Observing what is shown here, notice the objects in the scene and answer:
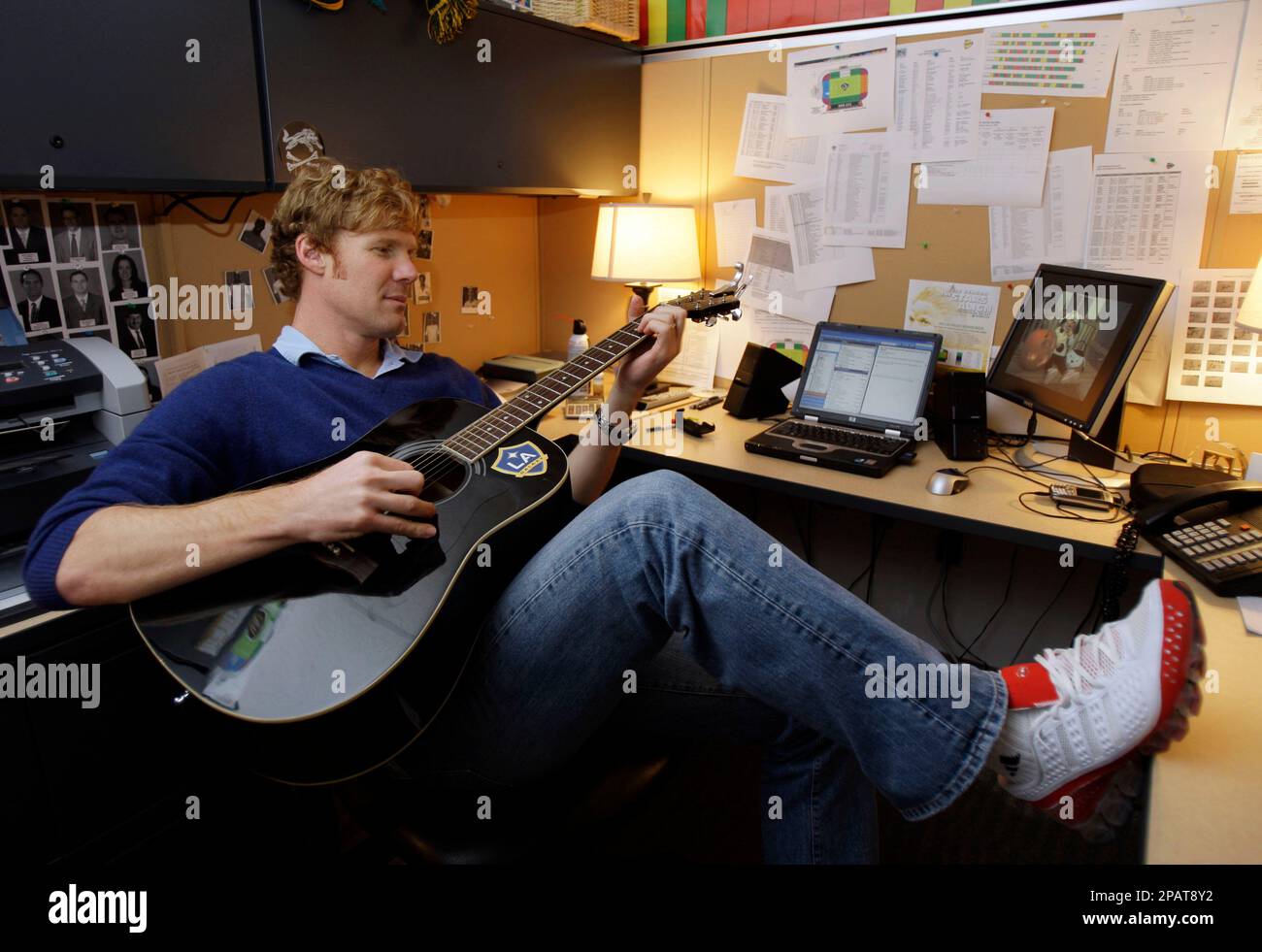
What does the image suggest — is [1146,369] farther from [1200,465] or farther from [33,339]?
[33,339]

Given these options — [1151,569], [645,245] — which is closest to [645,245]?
[645,245]

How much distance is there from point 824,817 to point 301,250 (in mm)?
1169

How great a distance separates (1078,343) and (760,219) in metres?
0.87

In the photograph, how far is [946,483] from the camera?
5.19 ft

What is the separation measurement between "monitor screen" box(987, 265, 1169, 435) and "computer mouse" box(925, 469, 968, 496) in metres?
0.26

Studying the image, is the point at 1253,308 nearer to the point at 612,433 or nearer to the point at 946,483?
the point at 946,483

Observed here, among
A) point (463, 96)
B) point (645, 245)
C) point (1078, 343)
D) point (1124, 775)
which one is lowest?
point (1124, 775)

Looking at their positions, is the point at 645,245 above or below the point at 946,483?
above

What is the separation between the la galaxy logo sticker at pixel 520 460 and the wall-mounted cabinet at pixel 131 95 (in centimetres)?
70

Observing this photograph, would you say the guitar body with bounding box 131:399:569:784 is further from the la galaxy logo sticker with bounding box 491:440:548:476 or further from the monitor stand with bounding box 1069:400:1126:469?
the monitor stand with bounding box 1069:400:1126:469

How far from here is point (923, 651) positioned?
92cm

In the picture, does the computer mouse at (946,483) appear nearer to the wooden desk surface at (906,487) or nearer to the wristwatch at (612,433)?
the wooden desk surface at (906,487)

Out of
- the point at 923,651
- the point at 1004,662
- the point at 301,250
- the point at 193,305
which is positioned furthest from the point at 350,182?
the point at 1004,662

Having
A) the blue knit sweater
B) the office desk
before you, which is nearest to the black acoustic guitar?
the blue knit sweater
